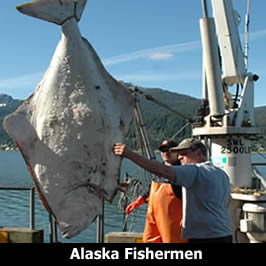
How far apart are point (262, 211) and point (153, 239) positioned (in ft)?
7.96

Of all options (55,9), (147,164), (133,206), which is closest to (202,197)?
(147,164)

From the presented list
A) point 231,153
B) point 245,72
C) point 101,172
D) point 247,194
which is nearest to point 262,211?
point 247,194

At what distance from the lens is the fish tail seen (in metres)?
2.86

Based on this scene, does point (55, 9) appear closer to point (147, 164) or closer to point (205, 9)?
point (147, 164)

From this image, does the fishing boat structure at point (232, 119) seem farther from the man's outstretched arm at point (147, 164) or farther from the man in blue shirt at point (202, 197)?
the man's outstretched arm at point (147, 164)

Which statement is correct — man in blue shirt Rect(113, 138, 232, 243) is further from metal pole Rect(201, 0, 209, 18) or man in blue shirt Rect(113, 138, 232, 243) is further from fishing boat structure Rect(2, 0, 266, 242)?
metal pole Rect(201, 0, 209, 18)

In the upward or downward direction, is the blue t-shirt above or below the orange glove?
above

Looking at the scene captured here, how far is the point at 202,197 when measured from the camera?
2.93 metres

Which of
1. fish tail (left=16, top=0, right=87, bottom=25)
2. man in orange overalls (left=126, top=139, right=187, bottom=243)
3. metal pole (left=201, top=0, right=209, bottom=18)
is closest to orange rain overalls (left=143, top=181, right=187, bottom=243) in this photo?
man in orange overalls (left=126, top=139, right=187, bottom=243)

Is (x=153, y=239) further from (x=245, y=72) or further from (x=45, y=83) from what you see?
(x=245, y=72)

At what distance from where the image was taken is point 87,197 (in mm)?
2791

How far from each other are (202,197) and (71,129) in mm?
1048

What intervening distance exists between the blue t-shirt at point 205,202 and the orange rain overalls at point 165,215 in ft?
1.47

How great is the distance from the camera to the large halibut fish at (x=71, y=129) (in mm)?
2777
